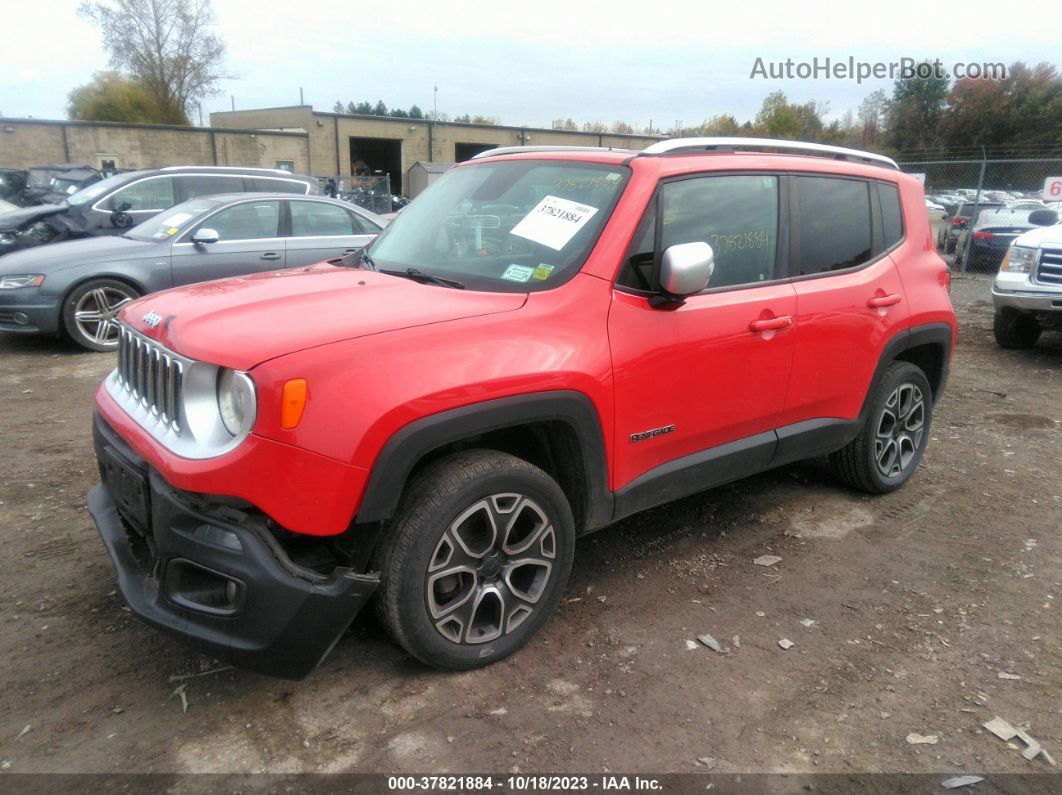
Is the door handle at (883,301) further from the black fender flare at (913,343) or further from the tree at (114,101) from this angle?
the tree at (114,101)

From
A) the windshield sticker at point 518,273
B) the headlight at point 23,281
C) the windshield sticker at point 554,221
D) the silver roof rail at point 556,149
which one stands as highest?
the silver roof rail at point 556,149

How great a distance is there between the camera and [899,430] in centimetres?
457

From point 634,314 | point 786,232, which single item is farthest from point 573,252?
point 786,232

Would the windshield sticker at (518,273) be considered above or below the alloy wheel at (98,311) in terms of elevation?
above

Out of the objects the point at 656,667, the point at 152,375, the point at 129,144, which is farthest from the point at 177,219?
the point at 129,144

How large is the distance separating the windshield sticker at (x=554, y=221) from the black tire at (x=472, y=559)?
937 millimetres

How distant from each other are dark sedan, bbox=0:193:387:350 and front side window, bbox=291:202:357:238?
11mm

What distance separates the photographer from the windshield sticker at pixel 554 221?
3.17 m

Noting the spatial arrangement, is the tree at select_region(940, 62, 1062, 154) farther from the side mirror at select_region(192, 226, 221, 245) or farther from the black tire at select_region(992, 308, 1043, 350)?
the side mirror at select_region(192, 226, 221, 245)

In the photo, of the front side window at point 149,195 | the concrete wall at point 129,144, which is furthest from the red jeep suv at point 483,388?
the concrete wall at point 129,144

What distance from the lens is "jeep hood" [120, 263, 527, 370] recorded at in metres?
2.48

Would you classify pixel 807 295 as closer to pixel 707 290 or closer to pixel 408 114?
pixel 707 290

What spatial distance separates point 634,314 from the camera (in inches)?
121

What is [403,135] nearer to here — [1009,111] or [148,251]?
[1009,111]
